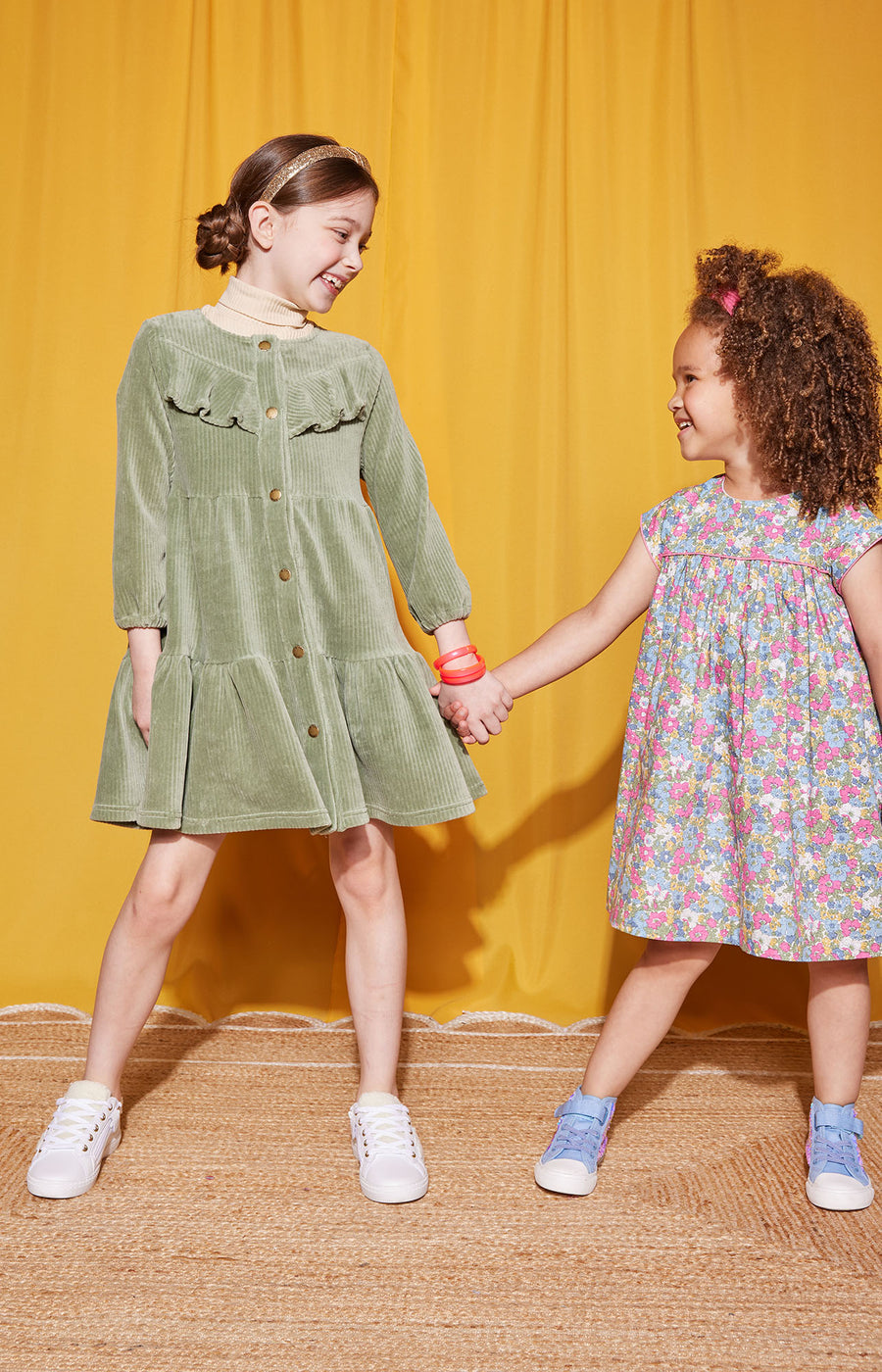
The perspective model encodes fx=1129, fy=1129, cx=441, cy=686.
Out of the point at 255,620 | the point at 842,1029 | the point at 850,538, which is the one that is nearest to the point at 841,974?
the point at 842,1029

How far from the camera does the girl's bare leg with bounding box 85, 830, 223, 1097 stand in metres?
1.41

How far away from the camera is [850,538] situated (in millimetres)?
1413

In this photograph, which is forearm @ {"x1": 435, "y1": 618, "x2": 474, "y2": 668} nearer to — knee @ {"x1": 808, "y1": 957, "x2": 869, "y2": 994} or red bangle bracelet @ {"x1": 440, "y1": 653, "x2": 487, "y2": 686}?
red bangle bracelet @ {"x1": 440, "y1": 653, "x2": 487, "y2": 686}

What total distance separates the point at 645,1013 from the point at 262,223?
1122mm

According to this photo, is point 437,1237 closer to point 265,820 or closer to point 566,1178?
point 566,1178

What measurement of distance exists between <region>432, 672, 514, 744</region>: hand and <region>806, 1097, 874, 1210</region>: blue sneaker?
25.4 inches

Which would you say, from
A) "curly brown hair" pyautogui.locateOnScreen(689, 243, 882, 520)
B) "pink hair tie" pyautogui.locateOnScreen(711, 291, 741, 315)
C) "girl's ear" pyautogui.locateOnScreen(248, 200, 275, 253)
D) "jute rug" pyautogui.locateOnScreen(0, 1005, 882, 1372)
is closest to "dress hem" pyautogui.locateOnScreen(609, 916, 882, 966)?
"jute rug" pyautogui.locateOnScreen(0, 1005, 882, 1372)

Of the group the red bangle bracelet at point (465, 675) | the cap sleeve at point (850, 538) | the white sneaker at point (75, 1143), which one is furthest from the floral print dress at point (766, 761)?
the white sneaker at point (75, 1143)

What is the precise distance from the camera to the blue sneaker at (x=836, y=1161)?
1340mm

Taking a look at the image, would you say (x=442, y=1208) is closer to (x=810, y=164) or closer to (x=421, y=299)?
(x=421, y=299)

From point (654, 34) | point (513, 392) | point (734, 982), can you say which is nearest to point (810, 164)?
point (654, 34)

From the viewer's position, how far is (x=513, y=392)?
2.09 meters

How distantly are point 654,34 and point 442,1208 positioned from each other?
2.01m

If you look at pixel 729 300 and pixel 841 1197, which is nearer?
pixel 841 1197
